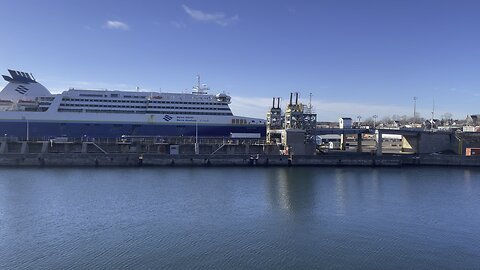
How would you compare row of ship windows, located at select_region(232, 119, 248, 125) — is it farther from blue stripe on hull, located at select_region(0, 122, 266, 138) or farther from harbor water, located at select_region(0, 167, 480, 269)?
harbor water, located at select_region(0, 167, 480, 269)

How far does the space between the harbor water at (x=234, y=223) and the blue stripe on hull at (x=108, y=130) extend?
60.7ft

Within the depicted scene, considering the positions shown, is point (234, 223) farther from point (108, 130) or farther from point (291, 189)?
point (108, 130)

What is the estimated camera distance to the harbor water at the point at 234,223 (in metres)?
12.1

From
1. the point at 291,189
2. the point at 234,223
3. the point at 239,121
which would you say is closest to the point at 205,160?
the point at 291,189

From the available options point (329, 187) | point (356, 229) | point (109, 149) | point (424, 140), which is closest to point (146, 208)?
point (356, 229)

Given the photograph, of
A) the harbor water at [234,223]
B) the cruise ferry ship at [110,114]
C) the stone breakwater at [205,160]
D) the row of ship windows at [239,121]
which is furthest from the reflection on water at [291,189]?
the cruise ferry ship at [110,114]

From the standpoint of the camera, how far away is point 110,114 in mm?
47594

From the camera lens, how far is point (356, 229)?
15406mm

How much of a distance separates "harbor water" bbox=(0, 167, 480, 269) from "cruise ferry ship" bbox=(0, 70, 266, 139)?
1903 cm

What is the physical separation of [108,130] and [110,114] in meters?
2.13

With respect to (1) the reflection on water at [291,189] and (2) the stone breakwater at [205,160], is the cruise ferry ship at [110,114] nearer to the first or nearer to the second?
(2) the stone breakwater at [205,160]

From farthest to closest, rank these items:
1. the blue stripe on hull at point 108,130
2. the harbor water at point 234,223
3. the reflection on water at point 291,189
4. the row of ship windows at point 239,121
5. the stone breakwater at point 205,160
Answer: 1. the row of ship windows at point 239,121
2. the blue stripe on hull at point 108,130
3. the stone breakwater at point 205,160
4. the reflection on water at point 291,189
5. the harbor water at point 234,223

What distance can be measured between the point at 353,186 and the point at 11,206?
19.9 m

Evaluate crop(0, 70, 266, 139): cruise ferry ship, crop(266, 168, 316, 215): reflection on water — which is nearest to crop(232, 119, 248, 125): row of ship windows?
crop(0, 70, 266, 139): cruise ferry ship
